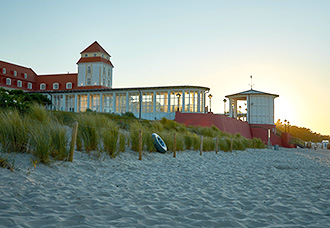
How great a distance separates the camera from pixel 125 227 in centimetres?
320

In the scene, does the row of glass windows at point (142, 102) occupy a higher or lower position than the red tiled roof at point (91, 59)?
lower

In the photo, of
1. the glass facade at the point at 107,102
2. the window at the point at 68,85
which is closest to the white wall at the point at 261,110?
the glass facade at the point at 107,102

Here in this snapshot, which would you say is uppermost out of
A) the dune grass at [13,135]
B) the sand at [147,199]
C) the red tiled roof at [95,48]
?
the red tiled roof at [95,48]

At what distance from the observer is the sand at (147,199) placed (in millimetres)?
3486

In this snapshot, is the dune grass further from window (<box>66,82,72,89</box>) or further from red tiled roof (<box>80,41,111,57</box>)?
red tiled roof (<box>80,41,111,57</box>)

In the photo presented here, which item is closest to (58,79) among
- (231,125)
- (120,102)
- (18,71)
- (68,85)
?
(68,85)

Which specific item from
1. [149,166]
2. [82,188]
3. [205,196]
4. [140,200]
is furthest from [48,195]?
[149,166]

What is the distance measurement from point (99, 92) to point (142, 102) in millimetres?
5875

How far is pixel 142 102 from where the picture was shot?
32969mm

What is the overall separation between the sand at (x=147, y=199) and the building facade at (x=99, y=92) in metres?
20.8

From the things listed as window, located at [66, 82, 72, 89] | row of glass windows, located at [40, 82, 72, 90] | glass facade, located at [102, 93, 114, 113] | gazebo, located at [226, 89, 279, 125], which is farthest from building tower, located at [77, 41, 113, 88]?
gazebo, located at [226, 89, 279, 125]

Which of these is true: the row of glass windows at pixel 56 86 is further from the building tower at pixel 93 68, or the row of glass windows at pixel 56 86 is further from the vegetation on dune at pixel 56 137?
the vegetation on dune at pixel 56 137

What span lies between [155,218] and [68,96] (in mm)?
35535

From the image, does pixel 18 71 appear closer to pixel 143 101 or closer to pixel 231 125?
pixel 143 101
